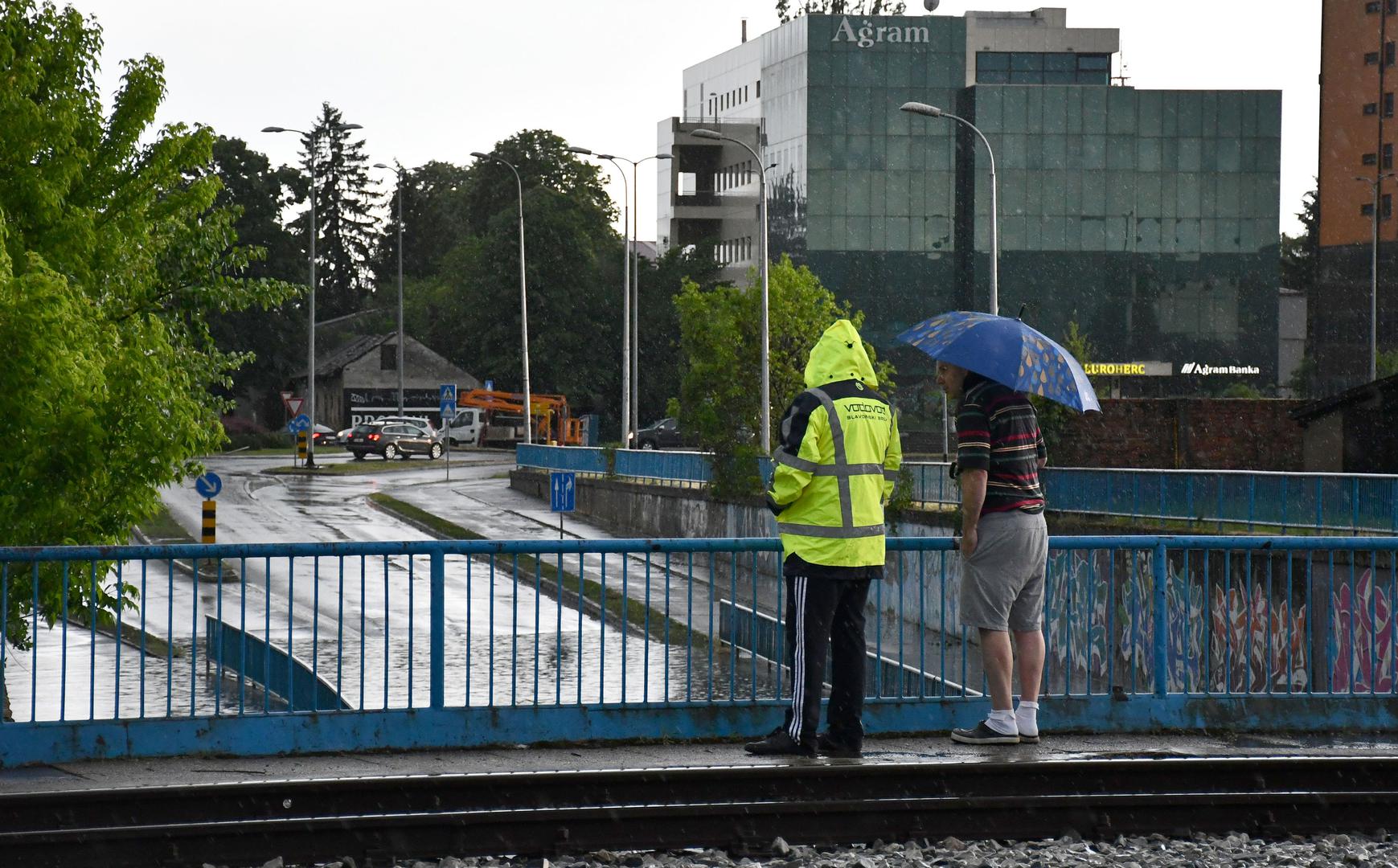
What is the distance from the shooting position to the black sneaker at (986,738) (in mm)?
8570

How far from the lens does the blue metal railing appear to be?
69.8 feet

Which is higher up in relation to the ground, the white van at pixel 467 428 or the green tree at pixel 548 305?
the green tree at pixel 548 305

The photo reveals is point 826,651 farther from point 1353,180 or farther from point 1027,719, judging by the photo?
point 1353,180

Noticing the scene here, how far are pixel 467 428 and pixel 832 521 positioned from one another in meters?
74.6

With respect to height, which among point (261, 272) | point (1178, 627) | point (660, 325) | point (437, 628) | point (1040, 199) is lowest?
point (1178, 627)

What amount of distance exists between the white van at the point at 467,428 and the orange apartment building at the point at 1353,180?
38862 millimetres

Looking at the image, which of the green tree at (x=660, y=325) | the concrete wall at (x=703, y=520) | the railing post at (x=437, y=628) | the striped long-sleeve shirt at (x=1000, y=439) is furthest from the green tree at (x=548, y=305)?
the striped long-sleeve shirt at (x=1000, y=439)

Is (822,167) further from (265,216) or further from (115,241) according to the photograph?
(115,241)

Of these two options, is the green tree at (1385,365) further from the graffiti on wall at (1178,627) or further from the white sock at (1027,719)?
the white sock at (1027,719)

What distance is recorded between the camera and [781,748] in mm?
8250

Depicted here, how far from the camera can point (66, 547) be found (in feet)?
26.7

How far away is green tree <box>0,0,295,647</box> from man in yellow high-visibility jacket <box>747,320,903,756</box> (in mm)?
5738

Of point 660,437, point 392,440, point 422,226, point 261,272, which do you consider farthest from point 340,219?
point 392,440

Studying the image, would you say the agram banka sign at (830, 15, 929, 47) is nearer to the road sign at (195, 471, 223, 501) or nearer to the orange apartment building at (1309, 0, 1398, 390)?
the orange apartment building at (1309, 0, 1398, 390)
